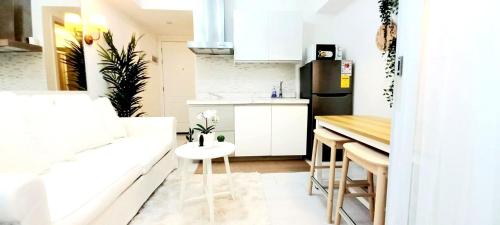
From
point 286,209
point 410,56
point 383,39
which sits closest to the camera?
point 410,56

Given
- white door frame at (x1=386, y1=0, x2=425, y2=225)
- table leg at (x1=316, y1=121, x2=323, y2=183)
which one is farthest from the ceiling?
white door frame at (x1=386, y1=0, x2=425, y2=225)

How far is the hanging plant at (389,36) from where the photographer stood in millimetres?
1930

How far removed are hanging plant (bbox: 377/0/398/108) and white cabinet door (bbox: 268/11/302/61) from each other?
132 cm

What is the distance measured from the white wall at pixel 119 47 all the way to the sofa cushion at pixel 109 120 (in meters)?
0.68

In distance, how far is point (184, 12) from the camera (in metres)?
3.67

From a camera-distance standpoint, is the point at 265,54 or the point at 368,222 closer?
the point at 368,222

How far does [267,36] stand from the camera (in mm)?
3293

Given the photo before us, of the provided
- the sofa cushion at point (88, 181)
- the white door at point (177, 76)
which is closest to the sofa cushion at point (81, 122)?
the sofa cushion at point (88, 181)

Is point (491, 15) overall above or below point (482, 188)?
above

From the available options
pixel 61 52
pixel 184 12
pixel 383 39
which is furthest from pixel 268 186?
pixel 184 12

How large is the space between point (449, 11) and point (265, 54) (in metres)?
2.72

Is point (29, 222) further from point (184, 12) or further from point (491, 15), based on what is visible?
point (184, 12)

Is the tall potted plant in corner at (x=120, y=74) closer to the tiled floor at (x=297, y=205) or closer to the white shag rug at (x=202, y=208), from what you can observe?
the white shag rug at (x=202, y=208)

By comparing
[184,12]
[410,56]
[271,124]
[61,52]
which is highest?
[184,12]
